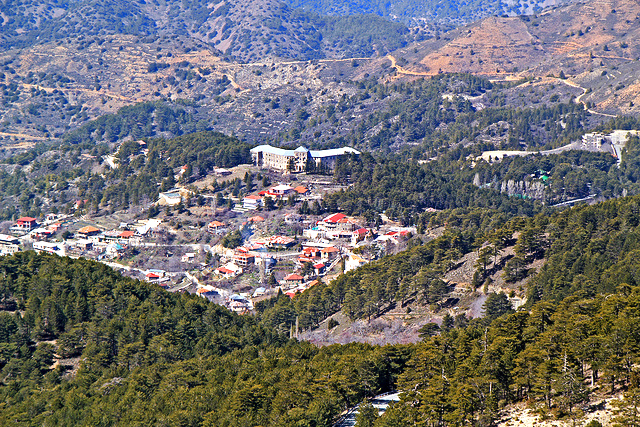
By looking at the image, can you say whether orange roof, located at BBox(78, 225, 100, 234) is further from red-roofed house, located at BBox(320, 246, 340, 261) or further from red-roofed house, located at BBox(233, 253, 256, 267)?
red-roofed house, located at BBox(320, 246, 340, 261)

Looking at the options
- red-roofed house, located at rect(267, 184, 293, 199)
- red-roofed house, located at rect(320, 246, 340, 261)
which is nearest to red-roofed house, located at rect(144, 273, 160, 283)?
red-roofed house, located at rect(320, 246, 340, 261)

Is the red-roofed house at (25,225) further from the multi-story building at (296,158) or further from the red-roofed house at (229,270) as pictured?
the red-roofed house at (229,270)

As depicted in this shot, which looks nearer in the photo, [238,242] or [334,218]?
[238,242]

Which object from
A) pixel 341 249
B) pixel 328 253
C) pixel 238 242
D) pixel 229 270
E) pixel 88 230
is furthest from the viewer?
pixel 88 230

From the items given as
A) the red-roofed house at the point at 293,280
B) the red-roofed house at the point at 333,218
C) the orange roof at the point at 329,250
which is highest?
the red-roofed house at the point at 333,218

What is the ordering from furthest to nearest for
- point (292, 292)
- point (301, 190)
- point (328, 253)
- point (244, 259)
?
point (301, 190) → point (244, 259) → point (328, 253) → point (292, 292)

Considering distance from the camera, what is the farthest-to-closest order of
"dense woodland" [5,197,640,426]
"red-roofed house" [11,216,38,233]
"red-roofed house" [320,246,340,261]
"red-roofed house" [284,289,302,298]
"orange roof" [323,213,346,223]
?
"red-roofed house" [11,216,38,233], "orange roof" [323,213,346,223], "red-roofed house" [320,246,340,261], "red-roofed house" [284,289,302,298], "dense woodland" [5,197,640,426]

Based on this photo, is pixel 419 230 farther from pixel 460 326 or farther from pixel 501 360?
pixel 501 360

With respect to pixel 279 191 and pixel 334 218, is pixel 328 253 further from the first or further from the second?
pixel 279 191

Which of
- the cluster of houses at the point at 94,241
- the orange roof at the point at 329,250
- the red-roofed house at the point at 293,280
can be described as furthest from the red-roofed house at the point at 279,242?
the cluster of houses at the point at 94,241

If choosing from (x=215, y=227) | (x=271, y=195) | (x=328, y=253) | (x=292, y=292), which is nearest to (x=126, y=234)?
(x=215, y=227)
